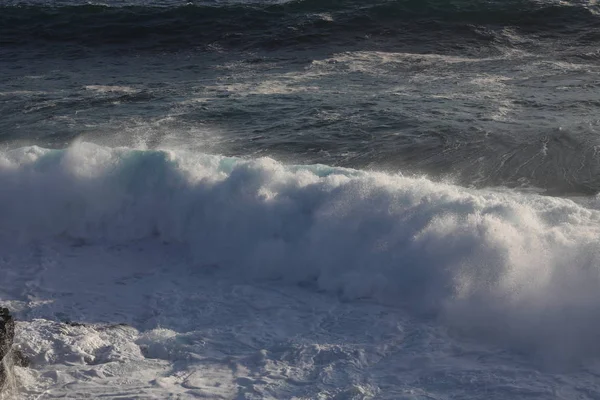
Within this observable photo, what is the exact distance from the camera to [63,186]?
48.9ft

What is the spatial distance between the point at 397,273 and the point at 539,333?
92.4 inches

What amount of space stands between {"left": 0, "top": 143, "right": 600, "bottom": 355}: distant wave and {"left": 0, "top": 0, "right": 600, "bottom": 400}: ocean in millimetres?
33

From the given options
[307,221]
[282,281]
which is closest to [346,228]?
[307,221]

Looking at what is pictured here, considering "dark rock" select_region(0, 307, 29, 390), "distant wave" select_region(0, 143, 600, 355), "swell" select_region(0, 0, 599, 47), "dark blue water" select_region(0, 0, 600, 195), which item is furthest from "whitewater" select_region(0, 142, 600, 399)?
"swell" select_region(0, 0, 599, 47)

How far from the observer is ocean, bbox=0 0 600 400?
9.78m

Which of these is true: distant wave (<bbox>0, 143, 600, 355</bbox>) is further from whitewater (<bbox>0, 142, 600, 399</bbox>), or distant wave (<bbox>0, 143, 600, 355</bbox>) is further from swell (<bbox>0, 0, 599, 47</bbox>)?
swell (<bbox>0, 0, 599, 47</bbox>)

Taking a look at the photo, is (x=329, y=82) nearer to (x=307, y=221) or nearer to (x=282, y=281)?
(x=307, y=221)

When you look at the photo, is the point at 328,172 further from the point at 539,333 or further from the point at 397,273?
the point at 539,333

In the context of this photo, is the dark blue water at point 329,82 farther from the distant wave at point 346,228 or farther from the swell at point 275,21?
the distant wave at point 346,228

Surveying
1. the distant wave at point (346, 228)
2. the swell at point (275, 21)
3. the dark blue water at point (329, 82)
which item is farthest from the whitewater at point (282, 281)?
the swell at point (275, 21)

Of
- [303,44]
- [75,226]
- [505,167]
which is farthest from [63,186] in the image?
[303,44]

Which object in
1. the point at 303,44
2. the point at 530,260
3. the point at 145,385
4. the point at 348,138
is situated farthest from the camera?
the point at 303,44

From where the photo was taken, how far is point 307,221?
1320cm

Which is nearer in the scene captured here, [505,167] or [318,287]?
[318,287]
